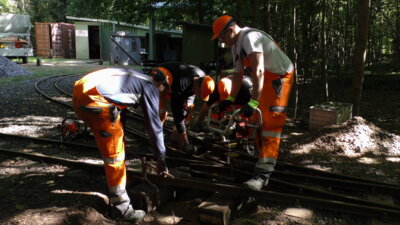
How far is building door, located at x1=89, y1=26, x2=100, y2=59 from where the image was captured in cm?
3349

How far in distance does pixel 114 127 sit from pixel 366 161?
3.97 m

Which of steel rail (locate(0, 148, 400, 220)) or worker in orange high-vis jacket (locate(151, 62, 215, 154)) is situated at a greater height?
worker in orange high-vis jacket (locate(151, 62, 215, 154))

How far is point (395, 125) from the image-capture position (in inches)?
303

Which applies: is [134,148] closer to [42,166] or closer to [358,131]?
[42,166]

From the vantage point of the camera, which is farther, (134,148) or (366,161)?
(134,148)

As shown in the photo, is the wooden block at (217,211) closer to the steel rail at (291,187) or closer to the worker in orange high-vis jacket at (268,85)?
the worker in orange high-vis jacket at (268,85)

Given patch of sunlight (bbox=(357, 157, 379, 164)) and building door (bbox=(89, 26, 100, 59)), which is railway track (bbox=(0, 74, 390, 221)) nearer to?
patch of sunlight (bbox=(357, 157, 379, 164))

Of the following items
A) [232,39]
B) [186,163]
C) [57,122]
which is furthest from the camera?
[57,122]

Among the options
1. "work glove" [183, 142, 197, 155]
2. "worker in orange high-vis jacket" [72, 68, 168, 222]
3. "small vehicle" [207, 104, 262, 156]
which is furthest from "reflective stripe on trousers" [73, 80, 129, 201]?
"work glove" [183, 142, 197, 155]

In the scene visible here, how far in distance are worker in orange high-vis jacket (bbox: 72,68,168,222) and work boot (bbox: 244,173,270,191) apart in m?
0.99

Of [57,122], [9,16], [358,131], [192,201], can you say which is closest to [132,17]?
[57,122]

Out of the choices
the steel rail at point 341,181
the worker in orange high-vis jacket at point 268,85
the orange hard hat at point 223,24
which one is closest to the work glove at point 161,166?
the worker in orange high-vis jacket at point 268,85

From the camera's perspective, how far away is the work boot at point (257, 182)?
12.0 ft

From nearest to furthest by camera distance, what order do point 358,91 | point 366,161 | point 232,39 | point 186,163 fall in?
point 232,39
point 186,163
point 366,161
point 358,91
